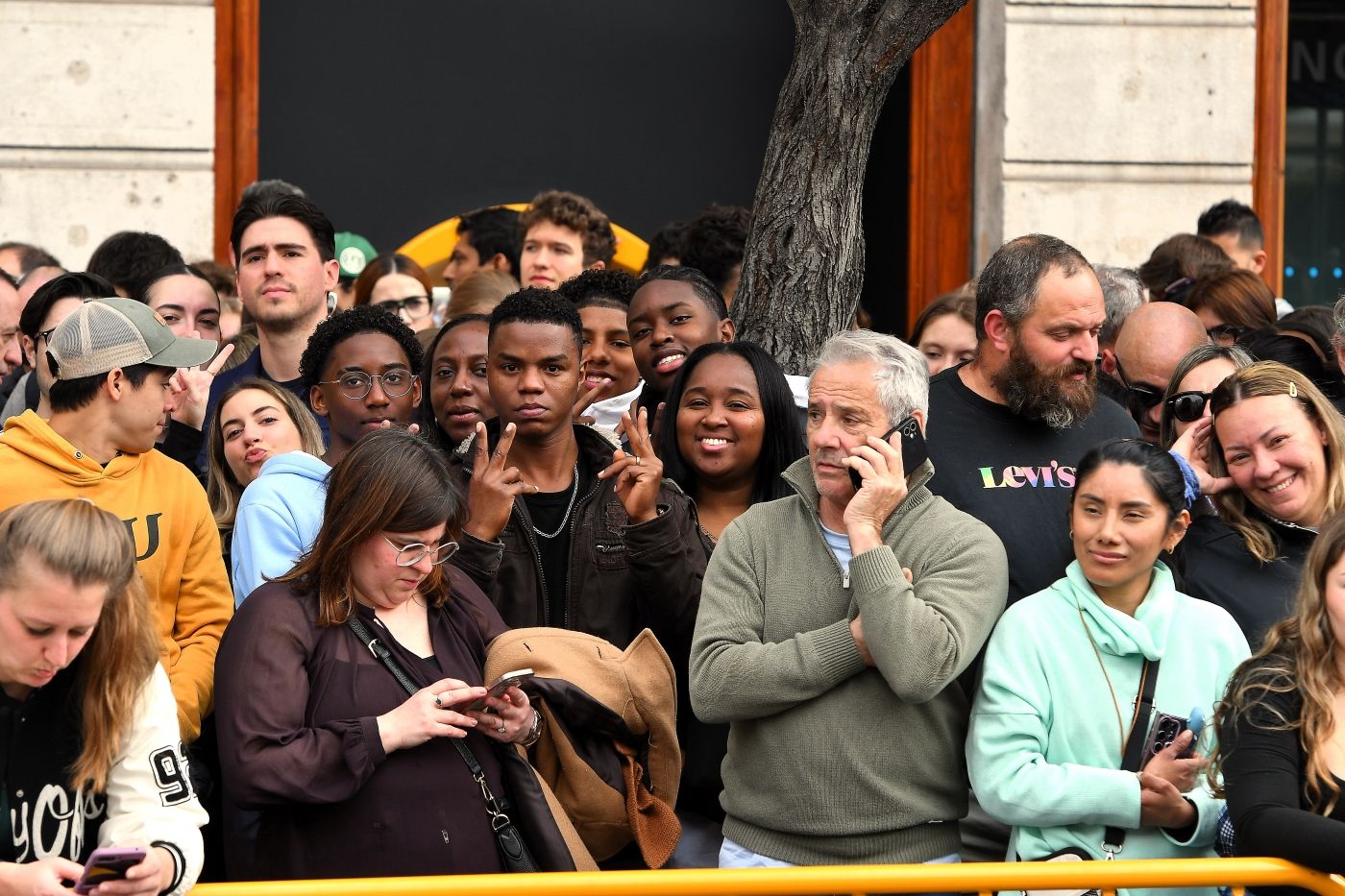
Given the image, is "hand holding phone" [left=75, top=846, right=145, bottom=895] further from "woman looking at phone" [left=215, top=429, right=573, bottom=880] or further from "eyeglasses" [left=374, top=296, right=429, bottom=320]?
"eyeglasses" [left=374, top=296, right=429, bottom=320]

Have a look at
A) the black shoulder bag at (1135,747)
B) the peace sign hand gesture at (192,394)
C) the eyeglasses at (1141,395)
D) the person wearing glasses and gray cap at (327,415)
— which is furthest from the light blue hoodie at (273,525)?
the eyeglasses at (1141,395)

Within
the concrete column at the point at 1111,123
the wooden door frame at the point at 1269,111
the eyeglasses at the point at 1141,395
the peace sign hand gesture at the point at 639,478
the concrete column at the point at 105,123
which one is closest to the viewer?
the peace sign hand gesture at the point at 639,478

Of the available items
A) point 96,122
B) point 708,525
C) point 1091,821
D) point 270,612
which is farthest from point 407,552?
point 96,122

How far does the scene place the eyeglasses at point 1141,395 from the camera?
19.3 feet

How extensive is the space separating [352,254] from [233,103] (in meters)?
0.95

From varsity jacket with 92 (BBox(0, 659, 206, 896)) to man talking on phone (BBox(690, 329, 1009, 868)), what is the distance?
1304mm

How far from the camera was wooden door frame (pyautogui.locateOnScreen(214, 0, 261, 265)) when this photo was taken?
345 inches

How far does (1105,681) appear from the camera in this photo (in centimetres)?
419

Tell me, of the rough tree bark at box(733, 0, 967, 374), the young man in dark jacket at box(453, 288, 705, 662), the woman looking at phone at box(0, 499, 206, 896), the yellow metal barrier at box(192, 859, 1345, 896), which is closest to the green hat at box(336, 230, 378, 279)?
the rough tree bark at box(733, 0, 967, 374)

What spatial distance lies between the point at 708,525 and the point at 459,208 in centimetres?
467

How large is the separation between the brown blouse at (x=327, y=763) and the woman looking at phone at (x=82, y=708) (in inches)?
12.9

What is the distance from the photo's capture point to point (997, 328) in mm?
5102

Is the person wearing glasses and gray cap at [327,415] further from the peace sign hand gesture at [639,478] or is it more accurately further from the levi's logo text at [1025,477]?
the levi's logo text at [1025,477]

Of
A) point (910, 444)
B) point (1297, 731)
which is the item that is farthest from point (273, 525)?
point (1297, 731)
